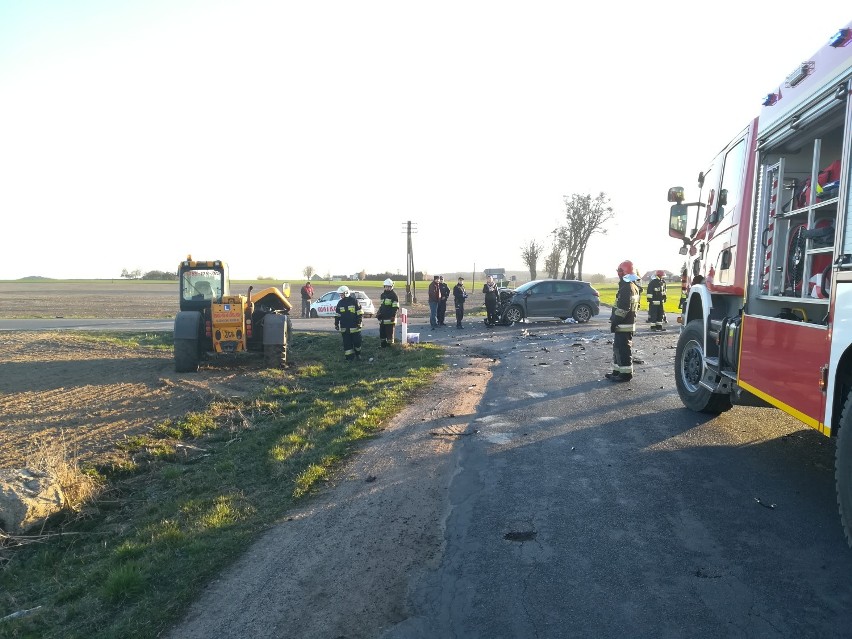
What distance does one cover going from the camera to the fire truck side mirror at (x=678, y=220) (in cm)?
852

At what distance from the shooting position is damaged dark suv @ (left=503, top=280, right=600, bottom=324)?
72.0ft

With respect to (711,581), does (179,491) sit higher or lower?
lower

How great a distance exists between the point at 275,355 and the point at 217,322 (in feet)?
4.52

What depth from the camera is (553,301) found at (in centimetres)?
2238

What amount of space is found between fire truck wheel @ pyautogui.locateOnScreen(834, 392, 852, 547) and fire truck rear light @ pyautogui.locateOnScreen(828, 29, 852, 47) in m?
2.31

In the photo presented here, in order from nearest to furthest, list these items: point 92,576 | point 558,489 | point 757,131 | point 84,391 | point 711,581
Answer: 1. point 711,581
2. point 92,576
3. point 558,489
4. point 757,131
5. point 84,391

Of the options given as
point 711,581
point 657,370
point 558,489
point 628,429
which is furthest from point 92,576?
point 657,370

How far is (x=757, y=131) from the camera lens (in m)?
5.94

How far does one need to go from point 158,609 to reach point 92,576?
1.00 meters

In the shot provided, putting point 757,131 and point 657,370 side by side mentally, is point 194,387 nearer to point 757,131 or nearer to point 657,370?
point 657,370

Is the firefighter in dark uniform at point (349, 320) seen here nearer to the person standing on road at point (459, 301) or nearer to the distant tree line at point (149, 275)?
the person standing on road at point (459, 301)

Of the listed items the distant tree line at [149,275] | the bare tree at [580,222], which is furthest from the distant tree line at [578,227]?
the distant tree line at [149,275]

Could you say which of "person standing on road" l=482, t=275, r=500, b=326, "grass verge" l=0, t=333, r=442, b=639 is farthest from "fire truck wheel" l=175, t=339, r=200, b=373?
"person standing on road" l=482, t=275, r=500, b=326

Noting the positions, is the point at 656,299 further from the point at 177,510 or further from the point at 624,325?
the point at 177,510
